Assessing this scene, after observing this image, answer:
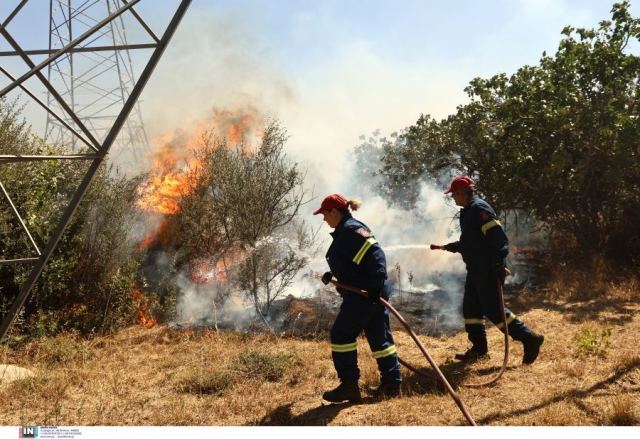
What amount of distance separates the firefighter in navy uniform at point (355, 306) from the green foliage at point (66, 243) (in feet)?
18.2

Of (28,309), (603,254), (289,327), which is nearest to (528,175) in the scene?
(603,254)

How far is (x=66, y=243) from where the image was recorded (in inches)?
344

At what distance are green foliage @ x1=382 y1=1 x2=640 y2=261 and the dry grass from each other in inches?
215

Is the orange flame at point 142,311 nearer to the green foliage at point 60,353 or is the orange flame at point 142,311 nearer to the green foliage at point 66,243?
the green foliage at point 66,243

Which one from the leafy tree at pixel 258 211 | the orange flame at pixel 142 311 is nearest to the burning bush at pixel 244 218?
the leafy tree at pixel 258 211

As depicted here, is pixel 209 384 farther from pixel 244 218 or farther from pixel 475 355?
pixel 244 218

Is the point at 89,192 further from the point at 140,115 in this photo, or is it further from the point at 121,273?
the point at 140,115

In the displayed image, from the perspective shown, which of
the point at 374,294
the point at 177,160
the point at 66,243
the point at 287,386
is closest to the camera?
the point at 374,294

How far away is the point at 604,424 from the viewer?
3713 mm

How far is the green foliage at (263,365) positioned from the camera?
5324 mm

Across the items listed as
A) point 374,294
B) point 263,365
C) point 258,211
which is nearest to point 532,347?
point 374,294

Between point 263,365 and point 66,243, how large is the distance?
208 inches

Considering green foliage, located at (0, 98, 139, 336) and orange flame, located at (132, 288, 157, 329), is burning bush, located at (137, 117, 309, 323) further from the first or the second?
green foliage, located at (0, 98, 139, 336)

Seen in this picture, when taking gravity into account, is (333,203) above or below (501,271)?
above
